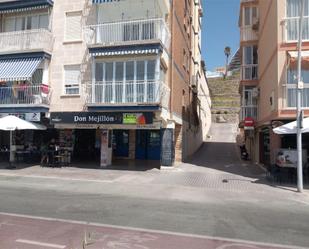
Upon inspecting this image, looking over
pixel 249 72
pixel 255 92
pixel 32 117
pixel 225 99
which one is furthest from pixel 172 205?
pixel 225 99

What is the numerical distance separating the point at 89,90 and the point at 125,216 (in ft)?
40.4

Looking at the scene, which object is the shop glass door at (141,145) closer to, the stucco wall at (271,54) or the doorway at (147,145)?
the doorway at (147,145)

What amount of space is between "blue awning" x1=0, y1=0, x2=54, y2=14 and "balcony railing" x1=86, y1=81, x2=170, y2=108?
20.2ft

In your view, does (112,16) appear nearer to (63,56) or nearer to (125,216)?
(63,56)

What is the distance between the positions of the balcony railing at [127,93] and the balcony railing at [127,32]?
236 cm

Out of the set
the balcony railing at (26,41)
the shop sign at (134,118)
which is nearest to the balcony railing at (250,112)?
the shop sign at (134,118)

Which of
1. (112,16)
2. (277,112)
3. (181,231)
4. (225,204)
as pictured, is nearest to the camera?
(181,231)

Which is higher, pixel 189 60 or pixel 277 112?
pixel 189 60

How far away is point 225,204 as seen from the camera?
11.2m

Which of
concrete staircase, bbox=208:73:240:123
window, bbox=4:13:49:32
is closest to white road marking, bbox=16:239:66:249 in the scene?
window, bbox=4:13:49:32

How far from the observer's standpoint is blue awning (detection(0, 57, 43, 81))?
20297 millimetres

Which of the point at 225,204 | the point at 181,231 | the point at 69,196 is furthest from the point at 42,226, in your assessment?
the point at 225,204

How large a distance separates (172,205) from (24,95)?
14.4 metres

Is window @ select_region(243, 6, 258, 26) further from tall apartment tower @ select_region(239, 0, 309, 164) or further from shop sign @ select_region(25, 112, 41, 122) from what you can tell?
shop sign @ select_region(25, 112, 41, 122)
